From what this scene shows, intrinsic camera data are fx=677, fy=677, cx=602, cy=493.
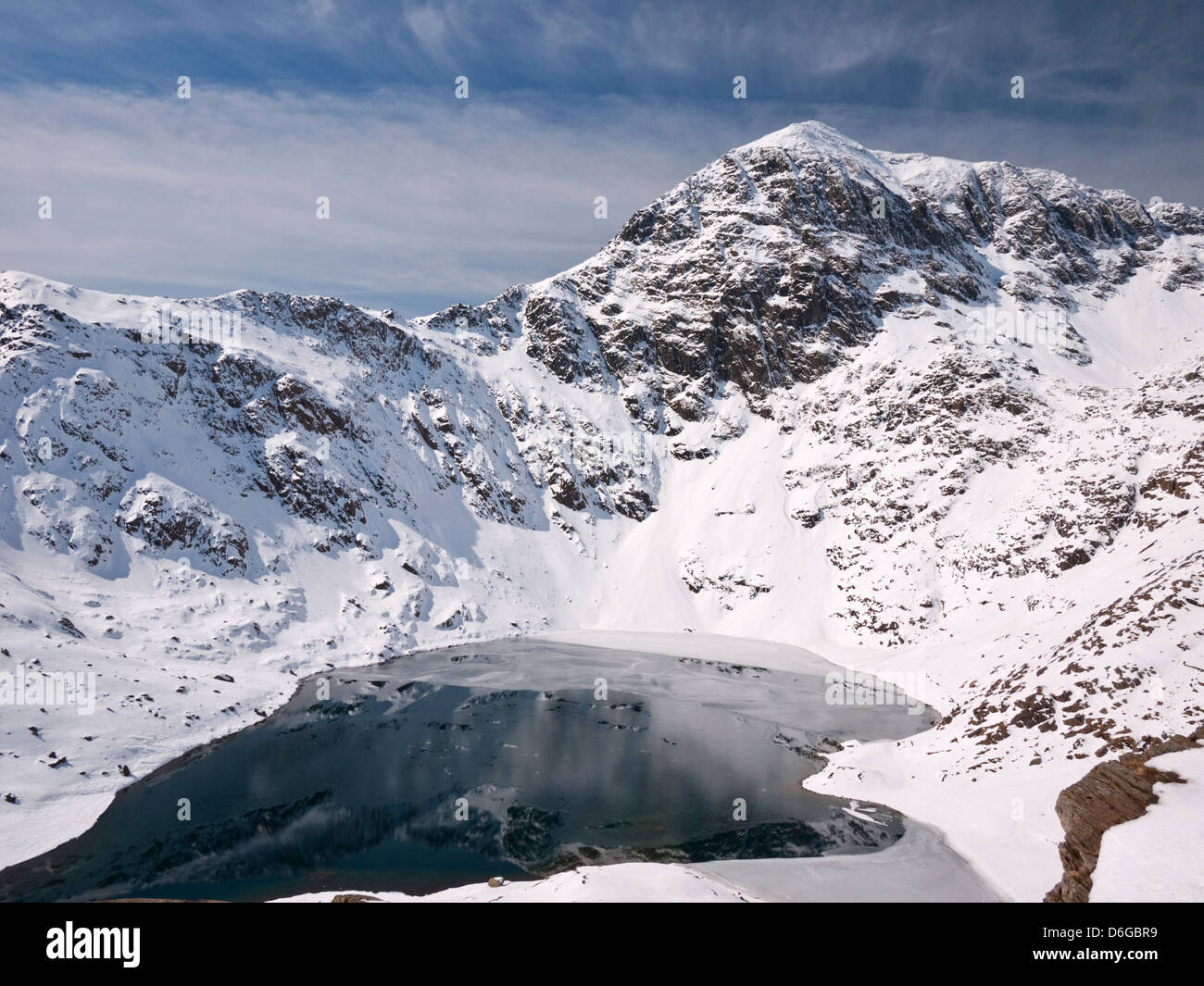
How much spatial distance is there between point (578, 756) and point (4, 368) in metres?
81.3

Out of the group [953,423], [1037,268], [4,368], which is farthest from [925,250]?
[4,368]

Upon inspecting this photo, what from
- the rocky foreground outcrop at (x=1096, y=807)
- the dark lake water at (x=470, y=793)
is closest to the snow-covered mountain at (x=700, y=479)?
the dark lake water at (x=470, y=793)

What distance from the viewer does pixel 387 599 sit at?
3376 inches

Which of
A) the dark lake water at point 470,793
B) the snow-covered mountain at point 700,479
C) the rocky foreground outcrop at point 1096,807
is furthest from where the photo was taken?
the snow-covered mountain at point 700,479

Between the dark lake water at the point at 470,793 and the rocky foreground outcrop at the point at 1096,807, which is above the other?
the rocky foreground outcrop at the point at 1096,807

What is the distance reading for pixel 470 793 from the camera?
41.1 metres

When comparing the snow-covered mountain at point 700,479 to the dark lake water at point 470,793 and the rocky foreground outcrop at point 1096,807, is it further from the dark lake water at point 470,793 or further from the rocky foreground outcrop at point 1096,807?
the rocky foreground outcrop at point 1096,807

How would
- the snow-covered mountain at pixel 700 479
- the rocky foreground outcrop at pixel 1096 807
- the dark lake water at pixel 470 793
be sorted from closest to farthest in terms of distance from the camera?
the rocky foreground outcrop at pixel 1096 807, the dark lake water at pixel 470 793, the snow-covered mountain at pixel 700 479

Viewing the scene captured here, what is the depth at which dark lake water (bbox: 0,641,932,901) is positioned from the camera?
3189 cm

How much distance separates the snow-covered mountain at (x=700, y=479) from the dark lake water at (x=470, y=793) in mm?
3885

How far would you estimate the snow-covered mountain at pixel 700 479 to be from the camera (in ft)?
140

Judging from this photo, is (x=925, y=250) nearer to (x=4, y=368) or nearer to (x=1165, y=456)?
(x=1165, y=456)

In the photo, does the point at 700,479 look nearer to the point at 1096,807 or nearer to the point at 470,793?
the point at 470,793

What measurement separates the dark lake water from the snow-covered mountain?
3885 millimetres
